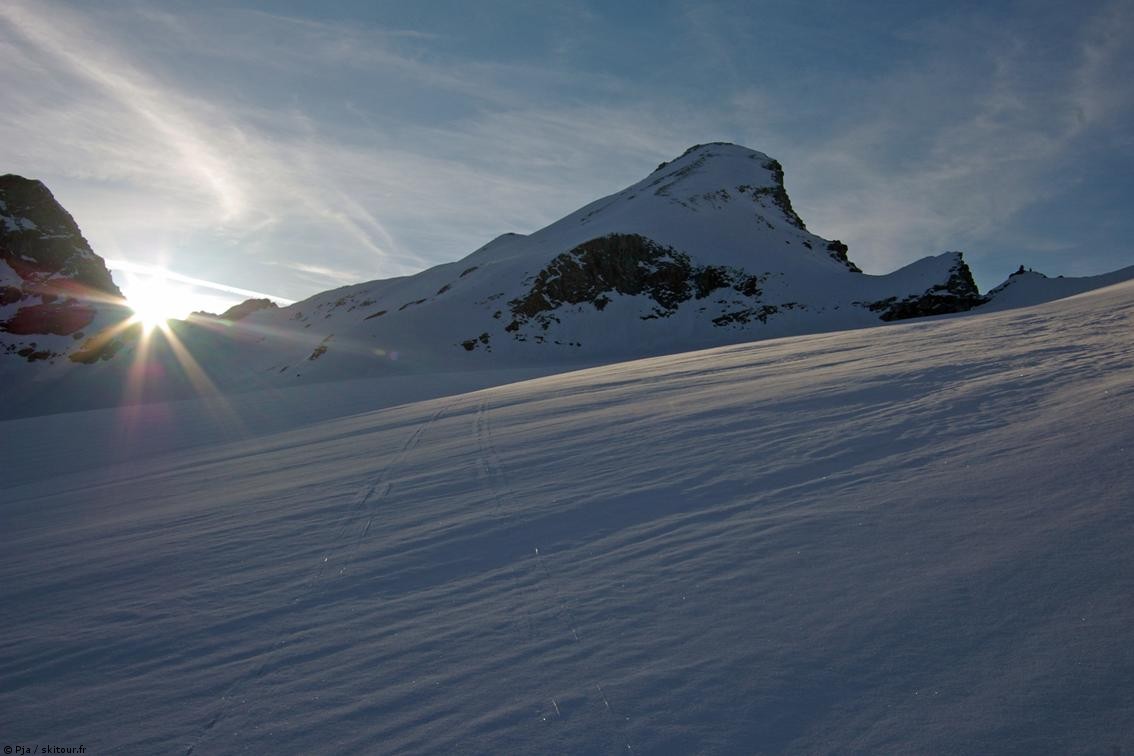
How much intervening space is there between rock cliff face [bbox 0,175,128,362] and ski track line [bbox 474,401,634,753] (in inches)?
3373

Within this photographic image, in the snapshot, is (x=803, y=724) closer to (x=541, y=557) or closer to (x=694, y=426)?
→ (x=541, y=557)

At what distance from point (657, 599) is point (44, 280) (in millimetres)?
105357

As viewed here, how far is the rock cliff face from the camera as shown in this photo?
2793 inches

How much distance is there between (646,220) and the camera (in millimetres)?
65625

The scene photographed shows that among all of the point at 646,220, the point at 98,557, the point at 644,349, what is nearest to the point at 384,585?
the point at 98,557

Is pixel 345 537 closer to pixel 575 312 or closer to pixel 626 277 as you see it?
pixel 575 312

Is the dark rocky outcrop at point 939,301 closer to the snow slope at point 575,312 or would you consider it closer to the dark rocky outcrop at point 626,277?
the snow slope at point 575,312

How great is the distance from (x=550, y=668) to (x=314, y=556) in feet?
8.24

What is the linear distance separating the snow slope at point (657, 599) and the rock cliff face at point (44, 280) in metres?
87.7

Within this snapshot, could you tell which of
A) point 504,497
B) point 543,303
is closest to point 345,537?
point 504,497

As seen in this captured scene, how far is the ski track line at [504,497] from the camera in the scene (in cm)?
231

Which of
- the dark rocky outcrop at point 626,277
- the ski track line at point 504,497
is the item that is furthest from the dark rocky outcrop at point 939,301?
the ski track line at point 504,497

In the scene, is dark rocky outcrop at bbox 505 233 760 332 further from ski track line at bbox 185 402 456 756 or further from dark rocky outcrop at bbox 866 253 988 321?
ski track line at bbox 185 402 456 756

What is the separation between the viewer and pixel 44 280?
256 feet
